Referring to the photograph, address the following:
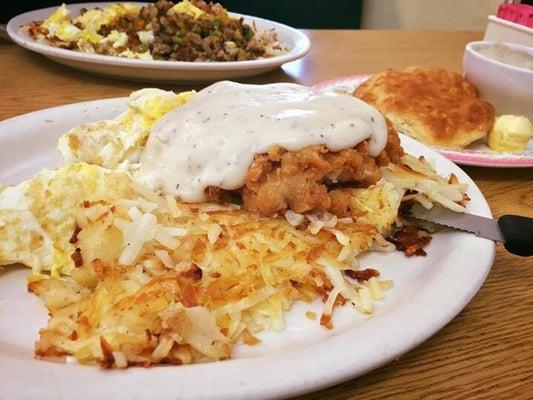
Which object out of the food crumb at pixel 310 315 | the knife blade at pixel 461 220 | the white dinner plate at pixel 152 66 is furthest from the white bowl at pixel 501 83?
the food crumb at pixel 310 315

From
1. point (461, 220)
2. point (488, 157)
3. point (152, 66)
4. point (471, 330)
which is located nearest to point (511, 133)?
point (488, 157)

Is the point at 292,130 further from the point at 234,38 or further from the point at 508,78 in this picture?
the point at 234,38

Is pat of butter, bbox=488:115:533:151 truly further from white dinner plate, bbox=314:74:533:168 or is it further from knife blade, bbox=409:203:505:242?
knife blade, bbox=409:203:505:242

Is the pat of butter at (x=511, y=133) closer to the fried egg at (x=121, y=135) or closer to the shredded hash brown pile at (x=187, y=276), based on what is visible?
the shredded hash brown pile at (x=187, y=276)

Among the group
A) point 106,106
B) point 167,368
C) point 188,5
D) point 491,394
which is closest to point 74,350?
point 167,368

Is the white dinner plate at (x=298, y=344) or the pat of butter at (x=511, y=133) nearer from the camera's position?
the white dinner plate at (x=298, y=344)

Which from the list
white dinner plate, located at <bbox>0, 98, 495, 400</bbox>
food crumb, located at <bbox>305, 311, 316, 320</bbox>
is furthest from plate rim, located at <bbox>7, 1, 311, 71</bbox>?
food crumb, located at <bbox>305, 311, 316, 320</bbox>

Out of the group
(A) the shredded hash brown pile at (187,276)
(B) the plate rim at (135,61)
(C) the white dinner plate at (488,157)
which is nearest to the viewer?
(A) the shredded hash brown pile at (187,276)
